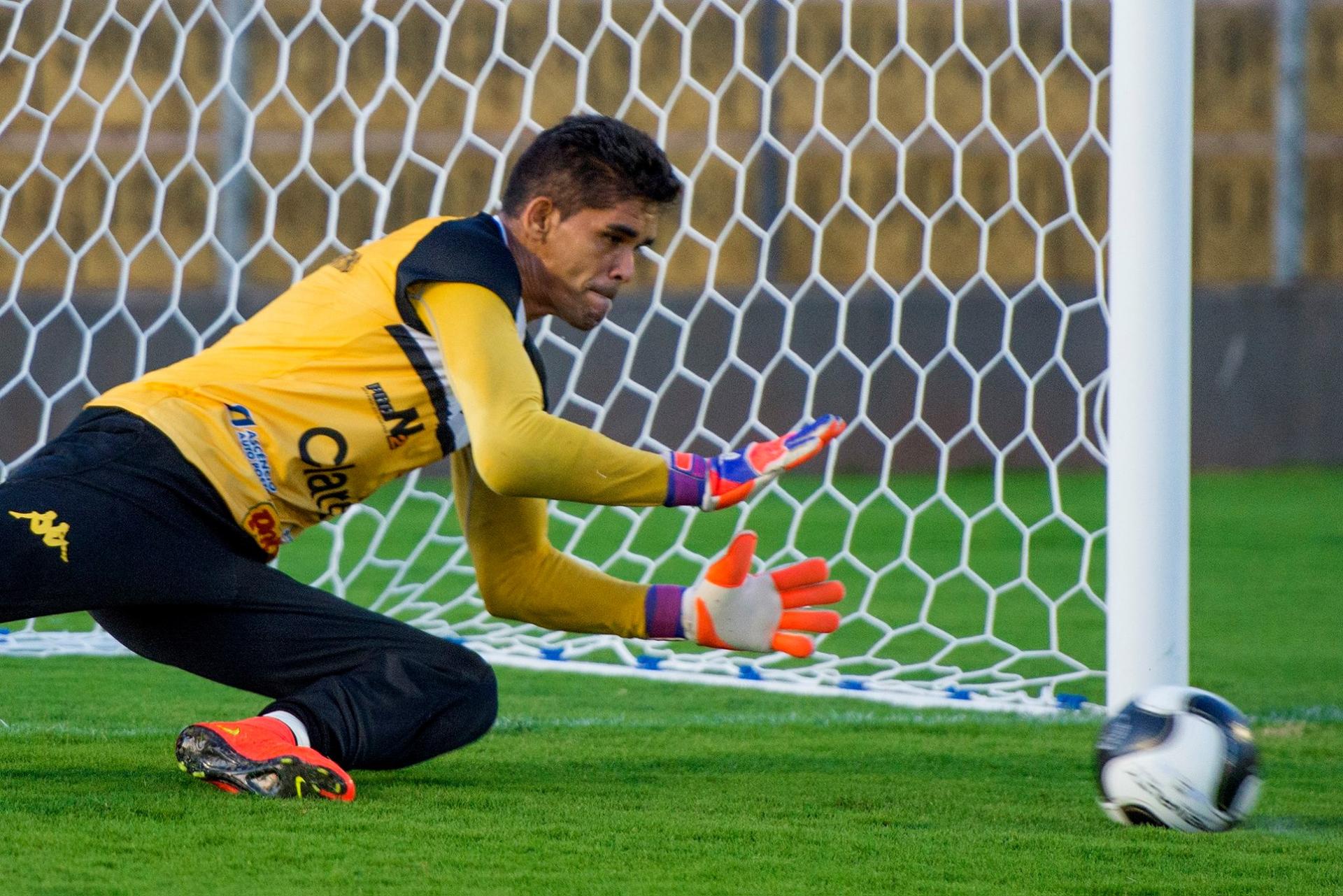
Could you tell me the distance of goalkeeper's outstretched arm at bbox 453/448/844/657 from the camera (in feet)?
8.21

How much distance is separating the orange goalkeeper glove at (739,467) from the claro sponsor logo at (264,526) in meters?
0.58

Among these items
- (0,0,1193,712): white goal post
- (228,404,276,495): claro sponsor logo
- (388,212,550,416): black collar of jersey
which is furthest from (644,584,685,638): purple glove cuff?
(0,0,1193,712): white goal post

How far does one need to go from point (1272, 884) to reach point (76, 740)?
6.12ft

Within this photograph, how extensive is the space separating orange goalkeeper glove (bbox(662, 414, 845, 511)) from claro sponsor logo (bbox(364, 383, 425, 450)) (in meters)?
0.40

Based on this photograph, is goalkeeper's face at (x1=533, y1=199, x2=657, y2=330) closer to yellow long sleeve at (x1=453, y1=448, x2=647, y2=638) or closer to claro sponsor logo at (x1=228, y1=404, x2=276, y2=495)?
yellow long sleeve at (x1=453, y1=448, x2=647, y2=638)

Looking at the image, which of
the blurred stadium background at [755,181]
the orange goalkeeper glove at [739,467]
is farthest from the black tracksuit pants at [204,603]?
the blurred stadium background at [755,181]

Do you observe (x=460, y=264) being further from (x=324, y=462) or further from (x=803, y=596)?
(x=803, y=596)

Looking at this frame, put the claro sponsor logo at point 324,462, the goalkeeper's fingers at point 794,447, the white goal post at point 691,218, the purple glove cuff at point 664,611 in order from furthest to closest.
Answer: the white goal post at point 691,218
the purple glove cuff at point 664,611
the claro sponsor logo at point 324,462
the goalkeeper's fingers at point 794,447

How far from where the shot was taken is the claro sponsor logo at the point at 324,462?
2.48 m

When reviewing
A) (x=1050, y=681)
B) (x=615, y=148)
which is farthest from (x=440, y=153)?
(x=615, y=148)

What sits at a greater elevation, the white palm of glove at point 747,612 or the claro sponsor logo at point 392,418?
the claro sponsor logo at point 392,418

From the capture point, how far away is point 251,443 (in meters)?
2.47

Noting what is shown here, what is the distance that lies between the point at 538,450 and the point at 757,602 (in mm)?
398

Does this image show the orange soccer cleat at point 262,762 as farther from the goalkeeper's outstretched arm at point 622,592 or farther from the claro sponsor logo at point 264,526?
the goalkeeper's outstretched arm at point 622,592
